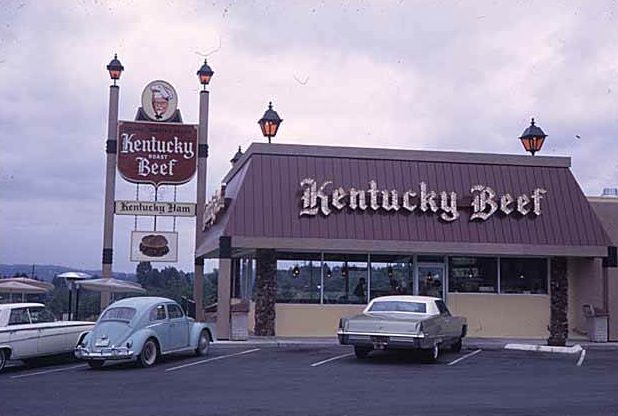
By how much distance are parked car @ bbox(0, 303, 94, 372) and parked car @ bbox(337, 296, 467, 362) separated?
246 inches

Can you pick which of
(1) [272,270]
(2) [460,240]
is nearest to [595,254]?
(2) [460,240]

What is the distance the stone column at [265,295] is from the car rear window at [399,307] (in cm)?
680

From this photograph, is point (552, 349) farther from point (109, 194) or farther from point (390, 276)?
point (109, 194)

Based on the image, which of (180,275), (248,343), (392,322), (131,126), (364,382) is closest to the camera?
(364,382)

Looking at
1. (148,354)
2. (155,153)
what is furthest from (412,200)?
(148,354)

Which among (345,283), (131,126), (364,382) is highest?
(131,126)

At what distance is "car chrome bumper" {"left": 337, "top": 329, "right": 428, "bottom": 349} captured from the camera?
63.4 ft

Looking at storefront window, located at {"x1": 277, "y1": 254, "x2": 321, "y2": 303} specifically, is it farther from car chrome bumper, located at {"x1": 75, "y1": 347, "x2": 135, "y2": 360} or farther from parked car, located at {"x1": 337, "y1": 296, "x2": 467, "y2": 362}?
car chrome bumper, located at {"x1": 75, "y1": 347, "x2": 135, "y2": 360}

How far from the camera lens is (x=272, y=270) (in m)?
27.5

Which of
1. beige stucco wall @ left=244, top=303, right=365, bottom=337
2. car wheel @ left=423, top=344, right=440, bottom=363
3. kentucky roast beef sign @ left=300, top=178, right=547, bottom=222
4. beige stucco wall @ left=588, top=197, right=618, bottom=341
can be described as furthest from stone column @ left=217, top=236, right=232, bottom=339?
beige stucco wall @ left=588, top=197, right=618, bottom=341

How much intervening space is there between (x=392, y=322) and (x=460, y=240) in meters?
8.39

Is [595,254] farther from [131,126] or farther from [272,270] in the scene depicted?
[131,126]

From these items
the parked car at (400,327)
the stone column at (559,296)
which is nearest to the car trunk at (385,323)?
the parked car at (400,327)

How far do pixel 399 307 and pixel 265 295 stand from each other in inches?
290
